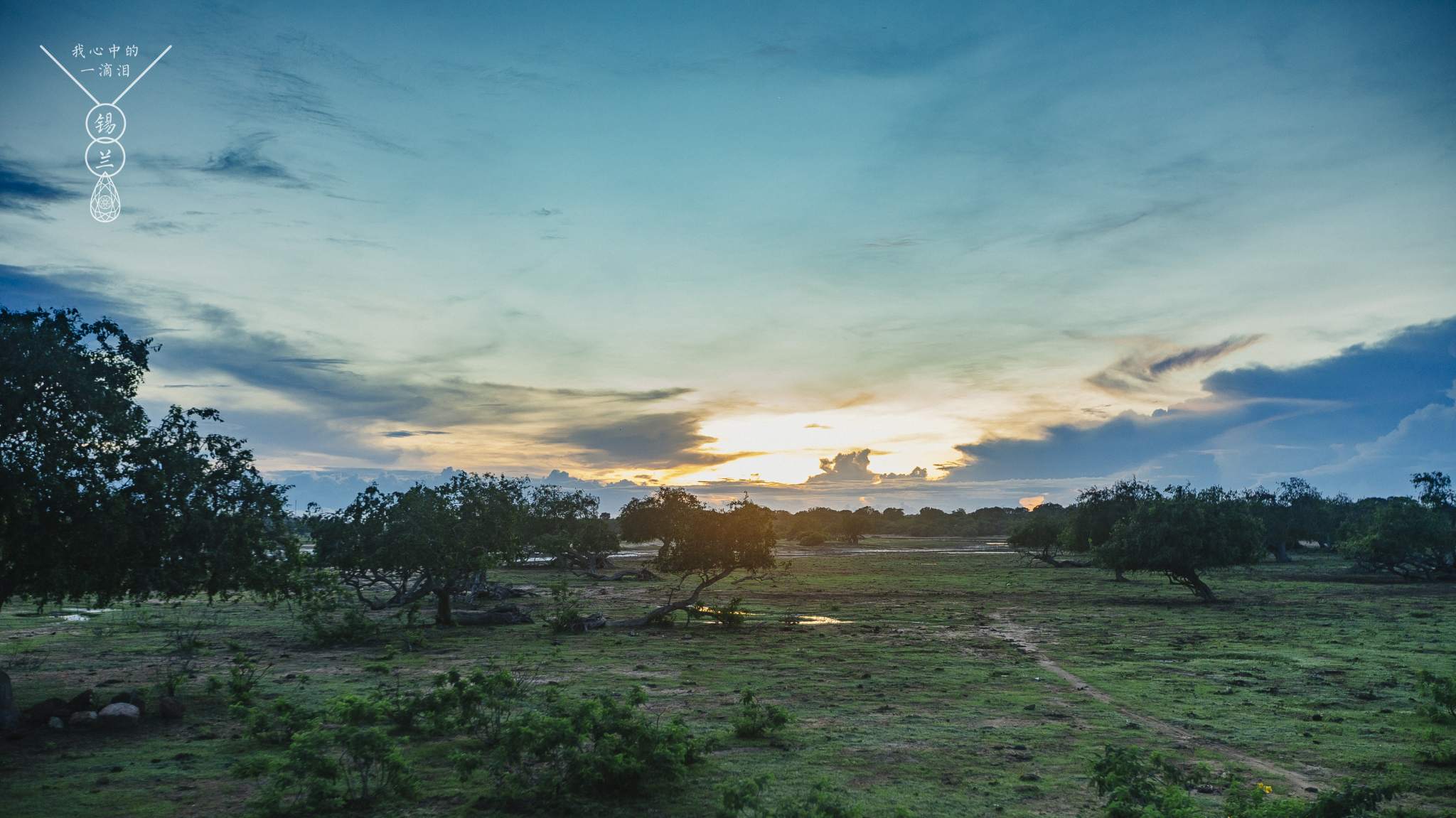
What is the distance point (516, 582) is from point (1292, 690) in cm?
5221

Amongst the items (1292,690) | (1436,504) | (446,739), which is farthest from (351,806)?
(1436,504)

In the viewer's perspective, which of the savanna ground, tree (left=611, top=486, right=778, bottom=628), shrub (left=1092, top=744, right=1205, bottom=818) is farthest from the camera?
tree (left=611, top=486, right=778, bottom=628)

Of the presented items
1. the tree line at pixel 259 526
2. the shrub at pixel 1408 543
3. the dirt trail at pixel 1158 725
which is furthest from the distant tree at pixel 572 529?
the shrub at pixel 1408 543

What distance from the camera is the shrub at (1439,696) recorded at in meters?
14.8

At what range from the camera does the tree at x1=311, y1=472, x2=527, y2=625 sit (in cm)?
3028

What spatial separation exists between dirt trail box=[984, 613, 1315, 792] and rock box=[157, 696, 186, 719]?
20.5 metres

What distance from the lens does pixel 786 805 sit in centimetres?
913

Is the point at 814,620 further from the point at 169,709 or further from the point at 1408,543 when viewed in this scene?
the point at 1408,543

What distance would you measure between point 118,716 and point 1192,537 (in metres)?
48.3

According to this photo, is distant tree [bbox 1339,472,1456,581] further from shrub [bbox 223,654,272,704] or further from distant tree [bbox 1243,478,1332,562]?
shrub [bbox 223,654,272,704]

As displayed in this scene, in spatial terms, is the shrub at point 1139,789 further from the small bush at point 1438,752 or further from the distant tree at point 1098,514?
the distant tree at point 1098,514

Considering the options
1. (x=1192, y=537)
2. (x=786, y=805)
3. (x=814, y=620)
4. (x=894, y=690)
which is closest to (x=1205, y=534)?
(x=1192, y=537)

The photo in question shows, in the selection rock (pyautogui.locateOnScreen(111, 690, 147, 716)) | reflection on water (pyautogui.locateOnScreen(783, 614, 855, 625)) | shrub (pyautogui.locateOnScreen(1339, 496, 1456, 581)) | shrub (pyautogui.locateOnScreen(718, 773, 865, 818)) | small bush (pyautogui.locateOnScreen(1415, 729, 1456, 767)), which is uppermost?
shrub (pyautogui.locateOnScreen(1339, 496, 1456, 581))

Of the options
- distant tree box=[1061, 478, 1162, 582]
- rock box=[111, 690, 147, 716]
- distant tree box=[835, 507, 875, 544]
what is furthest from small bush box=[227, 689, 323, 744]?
distant tree box=[835, 507, 875, 544]
